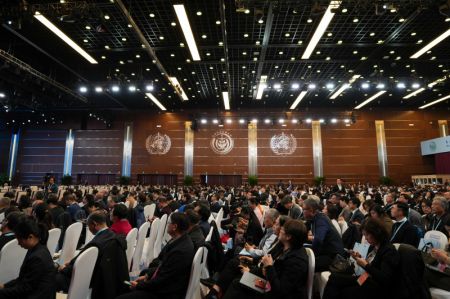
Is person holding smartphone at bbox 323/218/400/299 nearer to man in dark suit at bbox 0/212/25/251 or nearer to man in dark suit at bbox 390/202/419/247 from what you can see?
man in dark suit at bbox 390/202/419/247

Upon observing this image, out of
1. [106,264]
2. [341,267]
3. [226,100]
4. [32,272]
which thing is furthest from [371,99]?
[32,272]

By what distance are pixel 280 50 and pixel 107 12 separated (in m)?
7.47

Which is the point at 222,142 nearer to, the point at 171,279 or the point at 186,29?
the point at 186,29

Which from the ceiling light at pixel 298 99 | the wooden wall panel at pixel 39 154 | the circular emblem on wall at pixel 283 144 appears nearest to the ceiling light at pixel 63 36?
the wooden wall panel at pixel 39 154

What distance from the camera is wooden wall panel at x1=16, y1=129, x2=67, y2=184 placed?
23.9 m

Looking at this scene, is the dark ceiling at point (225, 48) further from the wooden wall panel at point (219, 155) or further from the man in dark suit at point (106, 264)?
the man in dark suit at point (106, 264)

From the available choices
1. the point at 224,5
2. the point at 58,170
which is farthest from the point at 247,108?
the point at 58,170

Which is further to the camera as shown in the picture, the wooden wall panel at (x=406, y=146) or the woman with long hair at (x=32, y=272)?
the wooden wall panel at (x=406, y=146)

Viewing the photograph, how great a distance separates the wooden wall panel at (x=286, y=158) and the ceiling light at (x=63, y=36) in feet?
44.6

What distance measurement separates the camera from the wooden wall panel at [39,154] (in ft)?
78.3

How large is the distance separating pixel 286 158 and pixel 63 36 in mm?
16979

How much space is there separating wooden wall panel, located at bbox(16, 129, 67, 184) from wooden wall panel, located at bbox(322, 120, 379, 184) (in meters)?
21.8

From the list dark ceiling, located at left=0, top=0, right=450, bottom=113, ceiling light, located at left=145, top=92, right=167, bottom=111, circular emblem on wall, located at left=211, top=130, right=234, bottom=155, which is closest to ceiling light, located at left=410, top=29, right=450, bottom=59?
dark ceiling, located at left=0, top=0, right=450, bottom=113

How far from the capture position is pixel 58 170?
77.9 feet
